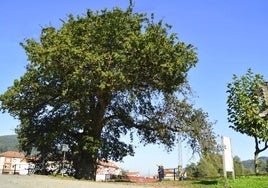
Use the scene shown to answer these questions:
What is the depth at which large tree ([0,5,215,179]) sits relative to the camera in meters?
28.9

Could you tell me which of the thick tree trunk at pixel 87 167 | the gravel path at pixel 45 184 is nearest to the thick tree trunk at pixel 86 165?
the thick tree trunk at pixel 87 167

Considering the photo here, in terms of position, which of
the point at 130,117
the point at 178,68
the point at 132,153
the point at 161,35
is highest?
the point at 161,35

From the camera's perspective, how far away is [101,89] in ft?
95.7

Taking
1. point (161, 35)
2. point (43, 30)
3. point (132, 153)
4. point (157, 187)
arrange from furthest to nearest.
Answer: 1. point (132, 153)
2. point (43, 30)
3. point (161, 35)
4. point (157, 187)

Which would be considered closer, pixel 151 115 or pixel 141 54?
pixel 141 54

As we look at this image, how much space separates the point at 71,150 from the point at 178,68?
14.3 meters

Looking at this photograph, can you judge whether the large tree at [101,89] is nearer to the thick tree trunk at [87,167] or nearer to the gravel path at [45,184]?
the thick tree trunk at [87,167]

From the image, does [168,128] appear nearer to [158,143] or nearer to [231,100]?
[158,143]

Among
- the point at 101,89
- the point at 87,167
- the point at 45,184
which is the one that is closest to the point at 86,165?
the point at 87,167

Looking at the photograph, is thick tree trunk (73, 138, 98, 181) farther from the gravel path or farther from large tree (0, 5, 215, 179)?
the gravel path

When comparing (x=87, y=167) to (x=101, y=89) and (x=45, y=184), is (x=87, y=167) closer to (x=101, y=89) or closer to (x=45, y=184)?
(x=101, y=89)

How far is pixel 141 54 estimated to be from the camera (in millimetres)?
28688

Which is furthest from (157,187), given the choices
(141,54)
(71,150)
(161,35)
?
(71,150)

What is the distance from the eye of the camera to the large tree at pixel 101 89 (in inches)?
1139
